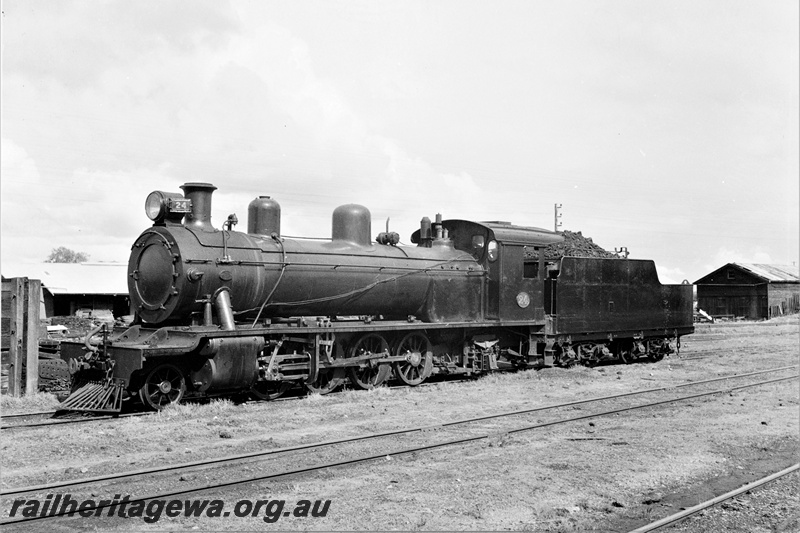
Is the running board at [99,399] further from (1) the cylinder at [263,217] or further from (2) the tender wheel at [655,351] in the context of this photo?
(2) the tender wheel at [655,351]

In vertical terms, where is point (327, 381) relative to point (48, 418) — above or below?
above

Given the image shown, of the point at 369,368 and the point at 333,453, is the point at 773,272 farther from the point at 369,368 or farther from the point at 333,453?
the point at 333,453

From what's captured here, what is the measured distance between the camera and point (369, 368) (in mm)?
13172

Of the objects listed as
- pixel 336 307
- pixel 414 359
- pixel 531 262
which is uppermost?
pixel 531 262

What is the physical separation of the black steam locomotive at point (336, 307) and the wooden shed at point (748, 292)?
104 ft

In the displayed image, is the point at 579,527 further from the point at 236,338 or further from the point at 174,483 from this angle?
the point at 236,338

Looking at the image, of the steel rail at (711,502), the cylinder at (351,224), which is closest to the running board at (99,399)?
the cylinder at (351,224)

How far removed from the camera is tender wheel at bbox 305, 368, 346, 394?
12.4 m

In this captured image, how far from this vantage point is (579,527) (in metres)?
5.64

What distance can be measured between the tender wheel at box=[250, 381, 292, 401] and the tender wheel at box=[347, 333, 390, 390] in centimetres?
127

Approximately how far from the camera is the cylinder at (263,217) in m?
12.5

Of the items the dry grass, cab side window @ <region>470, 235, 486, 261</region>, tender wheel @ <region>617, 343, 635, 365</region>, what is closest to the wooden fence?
the dry grass

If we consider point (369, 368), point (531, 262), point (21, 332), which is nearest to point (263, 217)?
point (369, 368)

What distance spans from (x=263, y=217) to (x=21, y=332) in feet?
14.1
